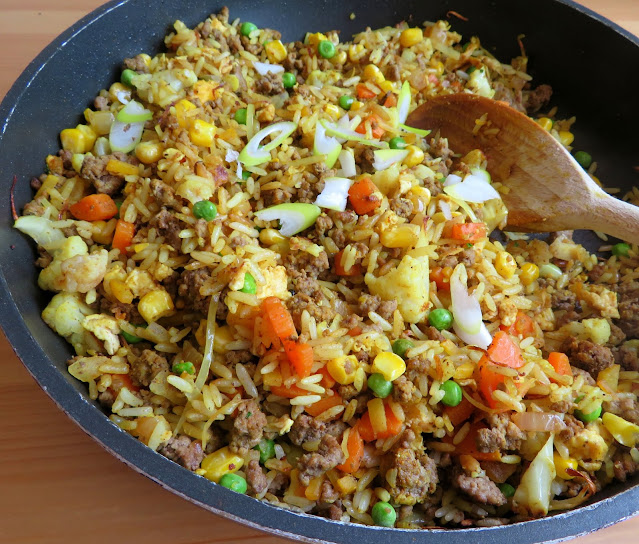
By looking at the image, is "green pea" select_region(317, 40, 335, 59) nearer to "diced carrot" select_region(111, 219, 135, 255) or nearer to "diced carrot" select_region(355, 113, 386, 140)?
"diced carrot" select_region(355, 113, 386, 140)

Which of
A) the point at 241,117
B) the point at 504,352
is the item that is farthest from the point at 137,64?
the point at 504,352

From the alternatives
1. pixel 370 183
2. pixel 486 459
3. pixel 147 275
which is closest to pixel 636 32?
pixel 370 183

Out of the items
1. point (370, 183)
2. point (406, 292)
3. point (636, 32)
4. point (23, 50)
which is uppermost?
point (636, 32)

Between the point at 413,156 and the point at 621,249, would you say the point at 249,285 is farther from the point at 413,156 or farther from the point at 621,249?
the point at 621,249

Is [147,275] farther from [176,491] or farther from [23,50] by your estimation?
[23,50]

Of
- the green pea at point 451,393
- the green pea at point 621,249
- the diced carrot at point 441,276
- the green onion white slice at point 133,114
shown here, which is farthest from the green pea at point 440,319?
the green onion white slice at point 133,114

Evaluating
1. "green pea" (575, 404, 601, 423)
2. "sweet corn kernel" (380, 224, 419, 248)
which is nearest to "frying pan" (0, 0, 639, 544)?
"green pea" (575, 404, 601, 423)
